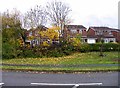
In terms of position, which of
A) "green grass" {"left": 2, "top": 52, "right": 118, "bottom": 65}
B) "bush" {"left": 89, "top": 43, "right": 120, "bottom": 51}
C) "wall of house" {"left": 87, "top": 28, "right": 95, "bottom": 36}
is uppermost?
"wall of house" {"left": 87, "top": 28, "right": 95, "bottom": 36}

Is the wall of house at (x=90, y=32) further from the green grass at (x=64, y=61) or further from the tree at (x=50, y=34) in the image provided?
the green grass at (x=64, y=61)

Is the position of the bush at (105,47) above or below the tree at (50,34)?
below

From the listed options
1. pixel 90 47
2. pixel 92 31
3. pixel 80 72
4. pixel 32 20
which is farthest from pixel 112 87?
pixel 92 31

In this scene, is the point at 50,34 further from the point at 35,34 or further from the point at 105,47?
the point at 105,47

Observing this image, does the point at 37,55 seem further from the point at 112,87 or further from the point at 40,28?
the point at 112,87

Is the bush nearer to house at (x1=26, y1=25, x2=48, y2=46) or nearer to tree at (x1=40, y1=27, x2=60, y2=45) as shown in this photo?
tree at (x1=40, y1=27, x2=60, y2=45)

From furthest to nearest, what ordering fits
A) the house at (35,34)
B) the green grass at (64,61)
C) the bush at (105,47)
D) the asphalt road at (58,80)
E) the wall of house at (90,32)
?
the wall of house at (90,32), the house at (35,34), the bush at (105,47), the green grass at (64,61), the asphalt road at (58,80)

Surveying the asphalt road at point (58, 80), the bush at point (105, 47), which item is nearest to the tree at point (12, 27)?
the bush at point (105, 47)

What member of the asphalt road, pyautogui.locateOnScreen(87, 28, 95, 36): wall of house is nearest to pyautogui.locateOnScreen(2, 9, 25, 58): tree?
the asphalt road

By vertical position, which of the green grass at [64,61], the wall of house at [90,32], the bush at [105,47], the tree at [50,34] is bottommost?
the green grass at [64,61]

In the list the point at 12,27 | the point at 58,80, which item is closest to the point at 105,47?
the point at 12,27

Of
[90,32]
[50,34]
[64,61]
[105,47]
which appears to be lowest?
[64,61]

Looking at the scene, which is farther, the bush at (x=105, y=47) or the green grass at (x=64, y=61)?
the bush at (x=105, y=47)

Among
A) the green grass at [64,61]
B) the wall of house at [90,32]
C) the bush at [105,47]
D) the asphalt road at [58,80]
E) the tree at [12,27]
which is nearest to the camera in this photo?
the asphalt road at [58,80]
